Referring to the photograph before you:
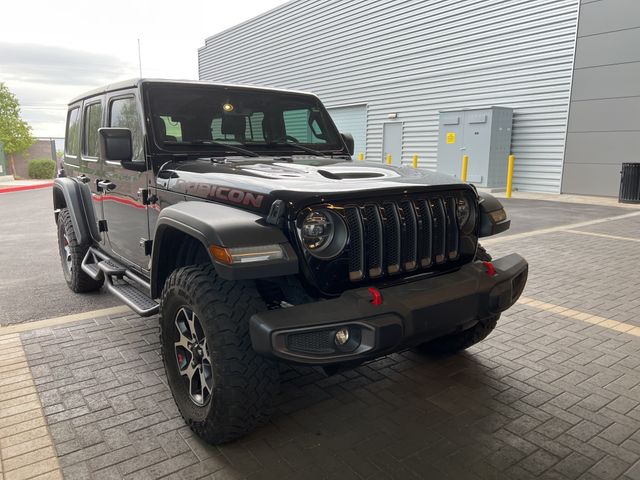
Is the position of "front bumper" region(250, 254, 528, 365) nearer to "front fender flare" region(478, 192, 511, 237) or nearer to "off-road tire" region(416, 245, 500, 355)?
"front fender flare" region(478, 192, 511, 237)

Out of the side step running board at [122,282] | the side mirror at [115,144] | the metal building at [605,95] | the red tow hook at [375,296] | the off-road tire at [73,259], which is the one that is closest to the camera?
the red tow hook at [375,296]

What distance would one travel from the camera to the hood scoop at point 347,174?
2760mm

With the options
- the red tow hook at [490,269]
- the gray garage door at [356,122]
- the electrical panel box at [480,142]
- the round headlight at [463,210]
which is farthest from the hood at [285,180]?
the gray garage door at [356,122]

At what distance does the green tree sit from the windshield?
25.1 m

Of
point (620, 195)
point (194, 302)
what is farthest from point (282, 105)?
point (620, 195)

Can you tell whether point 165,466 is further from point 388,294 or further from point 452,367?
point 452,367

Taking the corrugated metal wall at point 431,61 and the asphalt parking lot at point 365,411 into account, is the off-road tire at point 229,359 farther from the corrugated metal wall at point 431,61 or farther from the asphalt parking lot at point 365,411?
the corrugated metal wall at point 431,61

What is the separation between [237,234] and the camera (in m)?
2.19

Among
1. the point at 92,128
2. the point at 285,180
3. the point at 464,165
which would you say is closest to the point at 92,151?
the point at 92,128

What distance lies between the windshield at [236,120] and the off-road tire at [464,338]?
5.39ft

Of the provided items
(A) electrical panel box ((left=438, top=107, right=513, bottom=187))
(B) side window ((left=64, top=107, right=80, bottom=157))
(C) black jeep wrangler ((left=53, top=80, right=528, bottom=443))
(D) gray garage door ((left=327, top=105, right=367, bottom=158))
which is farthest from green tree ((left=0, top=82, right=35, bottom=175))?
A: (C) black jeep wrangler ((left=53, top=80, right=528, bottom=443))

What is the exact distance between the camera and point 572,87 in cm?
1357

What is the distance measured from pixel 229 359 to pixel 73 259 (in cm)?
330

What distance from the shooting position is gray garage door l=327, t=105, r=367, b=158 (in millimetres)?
20828
